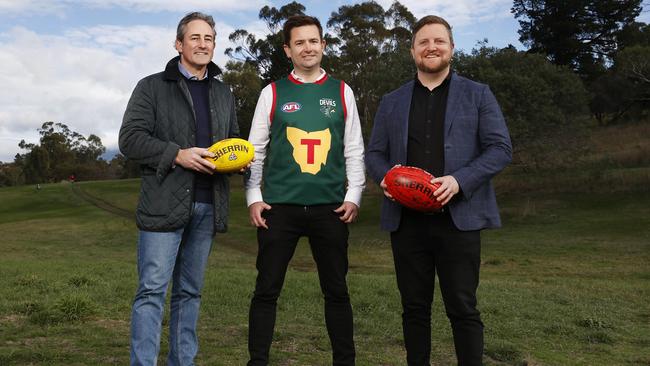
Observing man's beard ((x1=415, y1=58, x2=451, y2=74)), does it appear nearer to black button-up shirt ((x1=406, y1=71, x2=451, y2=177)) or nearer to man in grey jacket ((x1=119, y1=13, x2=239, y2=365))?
black button-up shirt ((x1=406, y1=71, x2=451, y2=177))

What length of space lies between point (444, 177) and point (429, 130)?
0.44 m

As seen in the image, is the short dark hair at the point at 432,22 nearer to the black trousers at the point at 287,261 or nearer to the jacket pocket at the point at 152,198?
the black trousers at the point at 287,261

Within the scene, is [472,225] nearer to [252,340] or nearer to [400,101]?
[400,101]

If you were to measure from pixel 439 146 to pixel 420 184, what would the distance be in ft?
1.49

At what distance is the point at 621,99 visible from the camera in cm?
5269

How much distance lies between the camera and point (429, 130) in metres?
4.49

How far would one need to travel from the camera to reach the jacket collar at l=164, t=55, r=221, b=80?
4516mm

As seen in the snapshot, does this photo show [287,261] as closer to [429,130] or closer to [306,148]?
[306,148]

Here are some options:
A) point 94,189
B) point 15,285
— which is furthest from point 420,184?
point 94,189

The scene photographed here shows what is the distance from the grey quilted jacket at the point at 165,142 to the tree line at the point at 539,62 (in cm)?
2700

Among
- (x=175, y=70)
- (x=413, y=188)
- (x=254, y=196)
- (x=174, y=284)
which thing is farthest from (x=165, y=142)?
(x=413, y=188)

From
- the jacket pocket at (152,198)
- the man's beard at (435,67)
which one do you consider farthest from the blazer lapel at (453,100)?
the jacket pocket at (152,198)

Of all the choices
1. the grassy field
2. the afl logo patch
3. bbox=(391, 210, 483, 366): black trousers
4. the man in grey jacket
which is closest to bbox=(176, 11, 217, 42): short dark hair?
the man in grey jacket

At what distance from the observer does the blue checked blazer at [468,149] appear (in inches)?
170
